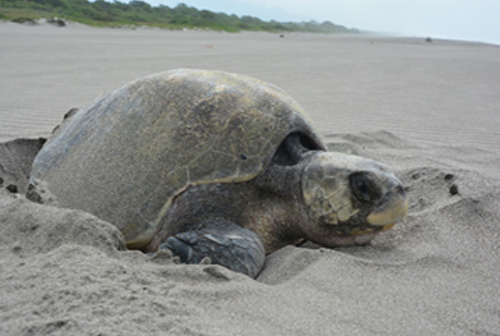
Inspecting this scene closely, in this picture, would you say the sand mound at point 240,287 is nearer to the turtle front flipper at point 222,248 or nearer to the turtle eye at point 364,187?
the turtle front flipper at point 222,248

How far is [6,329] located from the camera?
1181 mm

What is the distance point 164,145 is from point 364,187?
0.94m

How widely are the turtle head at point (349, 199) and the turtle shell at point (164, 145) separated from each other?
0.27m

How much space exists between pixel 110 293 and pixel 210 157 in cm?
86

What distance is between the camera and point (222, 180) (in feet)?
6.75

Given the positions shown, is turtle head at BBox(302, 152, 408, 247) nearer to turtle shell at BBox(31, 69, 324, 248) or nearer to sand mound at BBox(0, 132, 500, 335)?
sand mound at BBox(0, 132, 500, 335)

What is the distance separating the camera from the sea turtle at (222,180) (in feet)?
6.40

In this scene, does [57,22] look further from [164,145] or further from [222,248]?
[222,248]

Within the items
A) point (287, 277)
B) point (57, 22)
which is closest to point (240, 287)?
point (287, 277)

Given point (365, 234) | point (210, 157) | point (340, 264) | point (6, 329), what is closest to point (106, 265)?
point (6, 329)

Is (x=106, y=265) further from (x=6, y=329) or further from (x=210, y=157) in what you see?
(x=210, y=157)

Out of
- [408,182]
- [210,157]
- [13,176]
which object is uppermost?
[210,157]

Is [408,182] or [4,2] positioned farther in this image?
[4,2]

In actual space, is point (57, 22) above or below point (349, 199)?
below
